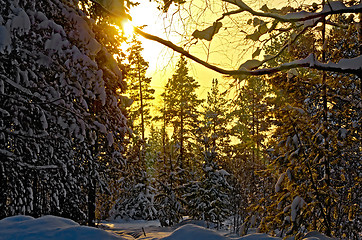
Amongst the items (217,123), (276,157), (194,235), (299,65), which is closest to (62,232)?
(194,235)

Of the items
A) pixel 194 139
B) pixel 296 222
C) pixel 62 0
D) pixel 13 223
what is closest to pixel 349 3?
pixel 296 222

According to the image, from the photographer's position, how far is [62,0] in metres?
5.89

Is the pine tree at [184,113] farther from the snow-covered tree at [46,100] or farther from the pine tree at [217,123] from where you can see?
the snow-covered tree at [46,100]

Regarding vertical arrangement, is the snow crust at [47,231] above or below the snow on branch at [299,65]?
below

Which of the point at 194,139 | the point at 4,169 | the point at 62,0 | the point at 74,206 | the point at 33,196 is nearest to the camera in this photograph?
the point at 62,0

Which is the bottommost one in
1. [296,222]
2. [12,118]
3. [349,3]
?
[296,222]

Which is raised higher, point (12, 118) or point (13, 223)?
point (12, 118)

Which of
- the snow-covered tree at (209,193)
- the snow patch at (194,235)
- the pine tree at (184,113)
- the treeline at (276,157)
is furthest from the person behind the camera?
the pine tree at (184,113)

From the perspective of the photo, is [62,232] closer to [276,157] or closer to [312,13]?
[312,13]

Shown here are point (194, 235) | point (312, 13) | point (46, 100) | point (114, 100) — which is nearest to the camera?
point (312, 13)

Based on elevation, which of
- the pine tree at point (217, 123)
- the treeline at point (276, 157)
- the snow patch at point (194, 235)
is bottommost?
the snow patch at point (194, 235)

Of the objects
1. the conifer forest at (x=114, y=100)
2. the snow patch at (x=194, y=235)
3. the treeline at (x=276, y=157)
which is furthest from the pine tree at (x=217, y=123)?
the snow patch at (x=194, y=235)

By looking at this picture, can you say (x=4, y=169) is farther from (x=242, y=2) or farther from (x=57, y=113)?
(x=242, y=2)

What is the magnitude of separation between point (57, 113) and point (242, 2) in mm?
4681
